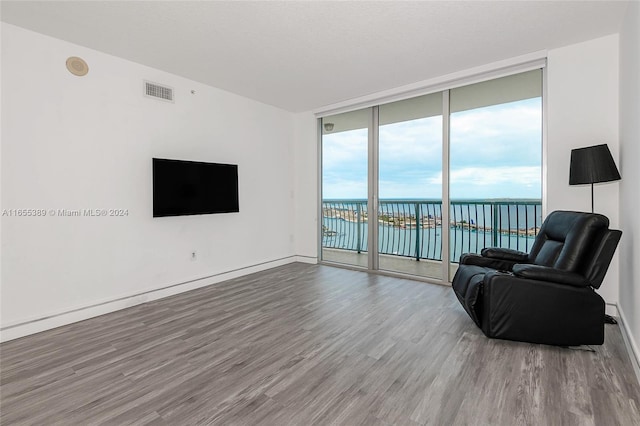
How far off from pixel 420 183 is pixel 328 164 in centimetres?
175

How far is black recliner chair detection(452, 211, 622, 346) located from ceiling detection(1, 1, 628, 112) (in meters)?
1.82

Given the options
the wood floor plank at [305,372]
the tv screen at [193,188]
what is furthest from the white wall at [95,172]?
the wood floor plank at [305,372]

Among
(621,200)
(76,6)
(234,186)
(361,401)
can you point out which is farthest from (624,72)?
(76,6)

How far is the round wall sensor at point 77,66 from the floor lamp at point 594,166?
16.0 ft

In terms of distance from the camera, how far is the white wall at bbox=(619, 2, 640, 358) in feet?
6.99

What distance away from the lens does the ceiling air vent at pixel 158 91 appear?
11.6 ft

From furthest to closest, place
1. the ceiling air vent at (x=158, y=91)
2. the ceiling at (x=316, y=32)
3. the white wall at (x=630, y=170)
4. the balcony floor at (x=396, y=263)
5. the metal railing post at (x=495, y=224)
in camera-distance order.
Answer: the balcony floor at (x=396, y=263), the metal railing post at (x=495, y=224), the ceiling air vent at (x=158, y=91), the ceiling at (x=316, y=32), the white wall at (x=630, y=170)

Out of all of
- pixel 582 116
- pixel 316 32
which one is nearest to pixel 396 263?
pixel 582 116

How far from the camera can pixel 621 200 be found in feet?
9.27

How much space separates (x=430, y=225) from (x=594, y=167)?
2495mm

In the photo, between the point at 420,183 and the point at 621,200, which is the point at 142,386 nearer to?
the point at 420,183

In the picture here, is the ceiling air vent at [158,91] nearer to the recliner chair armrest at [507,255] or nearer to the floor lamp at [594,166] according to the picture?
the recliner chair armrest at [507,255]

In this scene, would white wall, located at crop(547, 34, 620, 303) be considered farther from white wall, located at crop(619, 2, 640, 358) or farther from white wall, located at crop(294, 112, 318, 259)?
white wall, located at crop(294, 112, 318, 259)

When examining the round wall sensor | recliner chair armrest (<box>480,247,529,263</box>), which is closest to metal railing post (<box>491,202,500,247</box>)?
recliner chair armrest (<box>480,247,529,263</box>)
